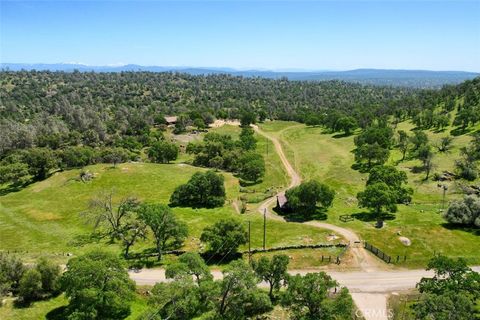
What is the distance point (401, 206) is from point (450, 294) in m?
45.9

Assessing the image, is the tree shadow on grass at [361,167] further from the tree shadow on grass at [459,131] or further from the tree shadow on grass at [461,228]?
the tree shadow on grass at [459,131]

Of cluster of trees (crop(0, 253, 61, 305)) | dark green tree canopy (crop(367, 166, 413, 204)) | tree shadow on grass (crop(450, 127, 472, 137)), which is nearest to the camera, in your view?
cluster of trees (crop(0, 253, 61, 305))

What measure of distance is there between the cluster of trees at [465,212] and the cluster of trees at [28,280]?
65575mm

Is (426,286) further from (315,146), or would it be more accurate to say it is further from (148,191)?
(315,146)

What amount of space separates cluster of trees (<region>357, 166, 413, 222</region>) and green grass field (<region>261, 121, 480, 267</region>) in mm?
2446

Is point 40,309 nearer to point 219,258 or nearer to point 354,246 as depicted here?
point 219,258

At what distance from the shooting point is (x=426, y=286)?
42.6 meters

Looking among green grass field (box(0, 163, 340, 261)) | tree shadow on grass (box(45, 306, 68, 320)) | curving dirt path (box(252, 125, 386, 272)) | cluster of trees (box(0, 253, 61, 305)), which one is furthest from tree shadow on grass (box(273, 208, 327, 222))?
tree shadow on grass (box(45, 306, 68, 320))

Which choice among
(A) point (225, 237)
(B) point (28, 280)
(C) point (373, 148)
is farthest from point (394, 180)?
(B) point (28, 280)

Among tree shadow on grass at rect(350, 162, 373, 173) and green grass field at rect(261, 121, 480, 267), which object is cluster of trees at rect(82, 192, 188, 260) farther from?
tree shadow on grass at rect(350, 162, 373, 173)

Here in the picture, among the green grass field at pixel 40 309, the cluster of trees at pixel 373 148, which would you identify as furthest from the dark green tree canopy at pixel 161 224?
the cluster of trees at pixel 373 148
